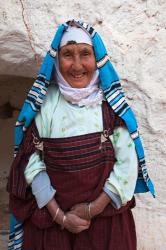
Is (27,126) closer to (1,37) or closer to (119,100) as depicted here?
(119,100)

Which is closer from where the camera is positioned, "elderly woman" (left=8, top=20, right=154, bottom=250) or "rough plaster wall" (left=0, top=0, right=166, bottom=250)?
"elderly woman" (left=8, top=20, right=154, bottom=250)

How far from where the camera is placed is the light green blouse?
2.03 meters

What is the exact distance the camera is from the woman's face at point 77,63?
201cm

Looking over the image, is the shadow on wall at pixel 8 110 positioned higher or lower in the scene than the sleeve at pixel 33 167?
higher

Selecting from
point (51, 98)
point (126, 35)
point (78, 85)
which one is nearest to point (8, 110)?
point (126, 35)

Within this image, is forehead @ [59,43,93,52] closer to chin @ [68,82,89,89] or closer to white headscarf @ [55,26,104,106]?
white headscarf @ [55,26,104,106]

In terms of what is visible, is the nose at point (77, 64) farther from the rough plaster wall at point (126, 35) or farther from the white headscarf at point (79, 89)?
the rough plaster wall at point (126, 35)

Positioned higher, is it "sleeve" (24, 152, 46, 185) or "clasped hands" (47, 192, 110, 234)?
"sleeve" (24, 152, 46, 185)

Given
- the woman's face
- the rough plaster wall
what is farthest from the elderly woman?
the rough plaster wall

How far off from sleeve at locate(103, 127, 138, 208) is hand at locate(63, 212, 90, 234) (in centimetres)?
15

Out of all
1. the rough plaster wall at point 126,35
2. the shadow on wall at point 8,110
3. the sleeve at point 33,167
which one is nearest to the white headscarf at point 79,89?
the sleeve at point 33,167

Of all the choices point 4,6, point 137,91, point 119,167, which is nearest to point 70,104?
point 119,167

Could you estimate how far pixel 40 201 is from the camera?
206cm

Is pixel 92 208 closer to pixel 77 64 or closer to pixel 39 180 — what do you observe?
pixel 39 180
